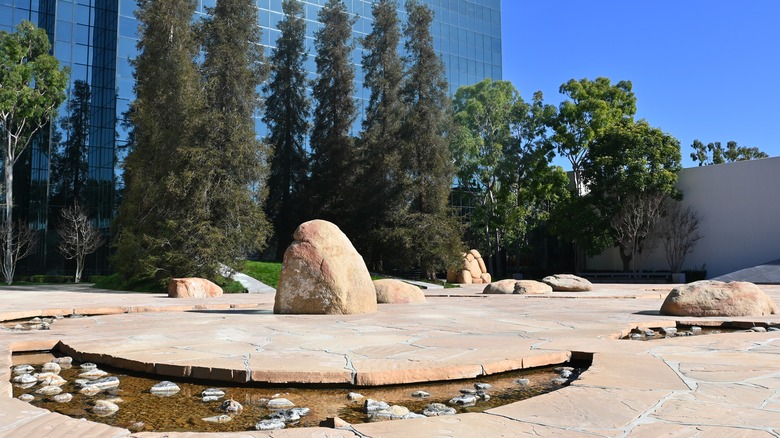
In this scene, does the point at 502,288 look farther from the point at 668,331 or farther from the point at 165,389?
the point at 165,389

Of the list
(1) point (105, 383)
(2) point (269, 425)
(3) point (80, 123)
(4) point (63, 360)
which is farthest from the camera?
(3) point (80, 123)

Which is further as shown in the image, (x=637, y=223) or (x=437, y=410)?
(x=637, y=223)

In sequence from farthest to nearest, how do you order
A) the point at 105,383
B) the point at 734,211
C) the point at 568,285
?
the point at 734,211
the point at 568,285
the point at 105,383

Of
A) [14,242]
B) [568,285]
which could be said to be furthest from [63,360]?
[14,242]

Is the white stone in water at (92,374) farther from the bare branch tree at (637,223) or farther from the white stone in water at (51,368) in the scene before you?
the bare branch tree at (637,223)

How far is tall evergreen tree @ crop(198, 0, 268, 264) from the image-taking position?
2117 cm

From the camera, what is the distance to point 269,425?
10.8 feet

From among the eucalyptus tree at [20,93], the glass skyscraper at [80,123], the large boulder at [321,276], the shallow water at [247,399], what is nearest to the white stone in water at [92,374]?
the shallow water at [247,399]

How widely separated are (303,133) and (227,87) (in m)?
11.9

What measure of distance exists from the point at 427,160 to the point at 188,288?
553 inches

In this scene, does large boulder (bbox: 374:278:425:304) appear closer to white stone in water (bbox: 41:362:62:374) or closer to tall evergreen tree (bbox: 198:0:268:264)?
white stone in water (bbox: 41:362:62:374)

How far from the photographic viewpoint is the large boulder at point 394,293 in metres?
12.8

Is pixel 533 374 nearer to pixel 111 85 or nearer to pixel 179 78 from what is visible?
pixel 179 78

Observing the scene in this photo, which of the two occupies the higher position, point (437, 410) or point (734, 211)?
point (734, 211)
